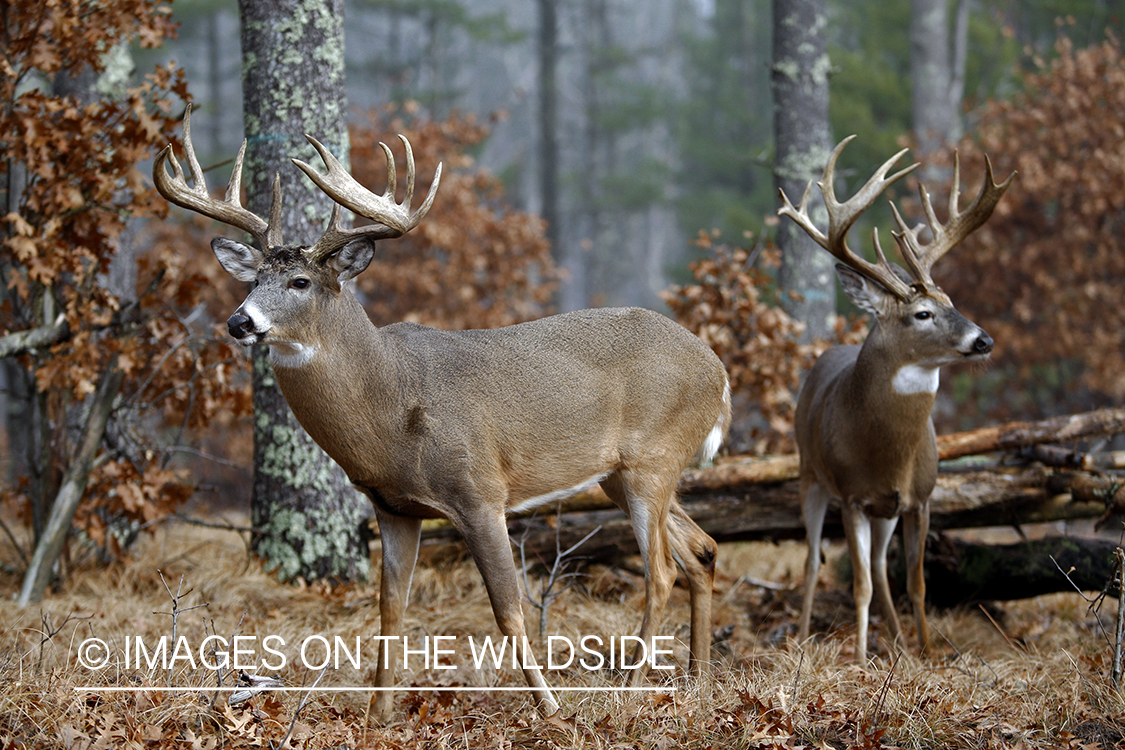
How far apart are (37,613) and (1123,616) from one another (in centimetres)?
513

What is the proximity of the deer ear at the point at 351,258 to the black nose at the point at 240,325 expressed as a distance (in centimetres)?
46

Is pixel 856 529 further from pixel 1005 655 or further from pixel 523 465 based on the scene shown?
pixel 523 465

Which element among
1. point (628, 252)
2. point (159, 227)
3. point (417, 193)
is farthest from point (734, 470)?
point (628, 252)

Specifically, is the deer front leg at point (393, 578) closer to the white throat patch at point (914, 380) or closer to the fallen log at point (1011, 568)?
the white throat patch at point (914, 380)

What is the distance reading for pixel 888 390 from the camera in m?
4.91

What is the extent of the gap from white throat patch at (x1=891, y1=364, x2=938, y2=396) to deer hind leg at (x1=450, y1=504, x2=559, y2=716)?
2.19 metres

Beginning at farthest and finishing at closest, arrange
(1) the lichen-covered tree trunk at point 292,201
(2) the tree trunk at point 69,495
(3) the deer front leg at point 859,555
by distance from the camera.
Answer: (1) the lichen-covered tree trunk at point 292,201
(2) the tree trunk at point 69,495
(3) the deer front leg at point 859,555

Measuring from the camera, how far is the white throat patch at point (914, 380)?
4891mm

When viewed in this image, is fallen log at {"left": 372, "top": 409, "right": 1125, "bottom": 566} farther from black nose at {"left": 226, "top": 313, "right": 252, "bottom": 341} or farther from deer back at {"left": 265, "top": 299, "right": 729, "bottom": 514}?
black nose at {"left": 226, "top": 313, "right": 252, "bottom": 341}

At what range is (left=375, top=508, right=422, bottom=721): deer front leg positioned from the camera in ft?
13.7

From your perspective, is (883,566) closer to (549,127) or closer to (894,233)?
(894,233)

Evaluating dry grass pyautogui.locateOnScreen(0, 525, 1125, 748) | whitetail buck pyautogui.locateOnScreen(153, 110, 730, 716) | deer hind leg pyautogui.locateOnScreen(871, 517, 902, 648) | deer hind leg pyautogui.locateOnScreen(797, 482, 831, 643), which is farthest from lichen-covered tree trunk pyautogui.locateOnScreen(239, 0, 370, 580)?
deer hind leg pyautogui.locateOnScreen(871, 517, 902, 648)

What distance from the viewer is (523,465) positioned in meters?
4.16

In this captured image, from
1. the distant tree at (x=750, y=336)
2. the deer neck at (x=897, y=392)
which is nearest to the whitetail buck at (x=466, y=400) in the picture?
the deer neck at (x=897, y=392)
